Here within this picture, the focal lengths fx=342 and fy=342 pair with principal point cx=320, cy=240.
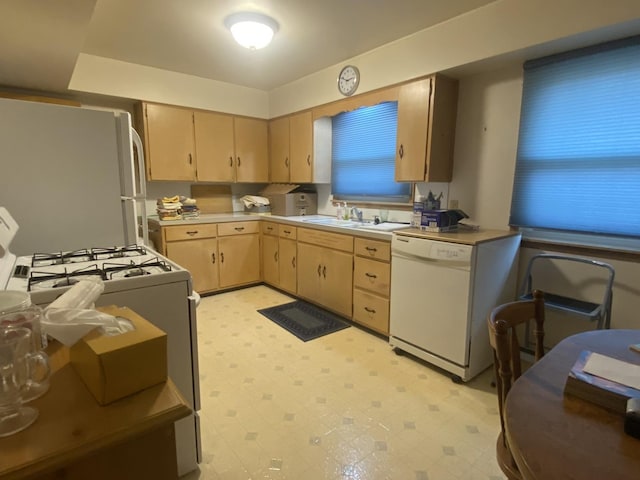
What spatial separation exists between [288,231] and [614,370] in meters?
3.12

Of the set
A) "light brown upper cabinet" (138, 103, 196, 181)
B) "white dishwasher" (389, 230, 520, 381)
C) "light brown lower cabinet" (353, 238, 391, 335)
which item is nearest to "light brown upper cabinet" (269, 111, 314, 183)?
"light brown upper cabinet" (138, 103, 196, 181)

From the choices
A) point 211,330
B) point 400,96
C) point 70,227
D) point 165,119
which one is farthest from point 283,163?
point 70,227

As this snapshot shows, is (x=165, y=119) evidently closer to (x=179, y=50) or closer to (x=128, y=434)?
(x=179, y=50)

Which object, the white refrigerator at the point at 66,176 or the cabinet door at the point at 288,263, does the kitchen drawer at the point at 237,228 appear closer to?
the cabinet door at the point at 288,263

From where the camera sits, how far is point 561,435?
29.4 inches

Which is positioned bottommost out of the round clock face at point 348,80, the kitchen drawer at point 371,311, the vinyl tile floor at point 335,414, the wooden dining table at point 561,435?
the vinyl tile floor at point 335,414

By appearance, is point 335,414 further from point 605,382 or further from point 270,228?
point 270,228

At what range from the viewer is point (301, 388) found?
2205mm

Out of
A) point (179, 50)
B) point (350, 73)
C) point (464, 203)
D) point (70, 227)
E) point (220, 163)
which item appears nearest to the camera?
point (70, 227)

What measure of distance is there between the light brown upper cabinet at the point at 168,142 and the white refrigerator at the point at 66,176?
1552 mm

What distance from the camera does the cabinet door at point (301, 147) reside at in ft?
12.9

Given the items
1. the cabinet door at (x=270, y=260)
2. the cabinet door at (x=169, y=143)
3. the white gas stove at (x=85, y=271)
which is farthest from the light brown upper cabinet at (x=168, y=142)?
the white gas stove at (x=85, y=271)

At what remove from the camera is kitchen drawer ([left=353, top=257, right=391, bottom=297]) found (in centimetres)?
276

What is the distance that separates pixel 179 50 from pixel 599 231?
11.7ft
